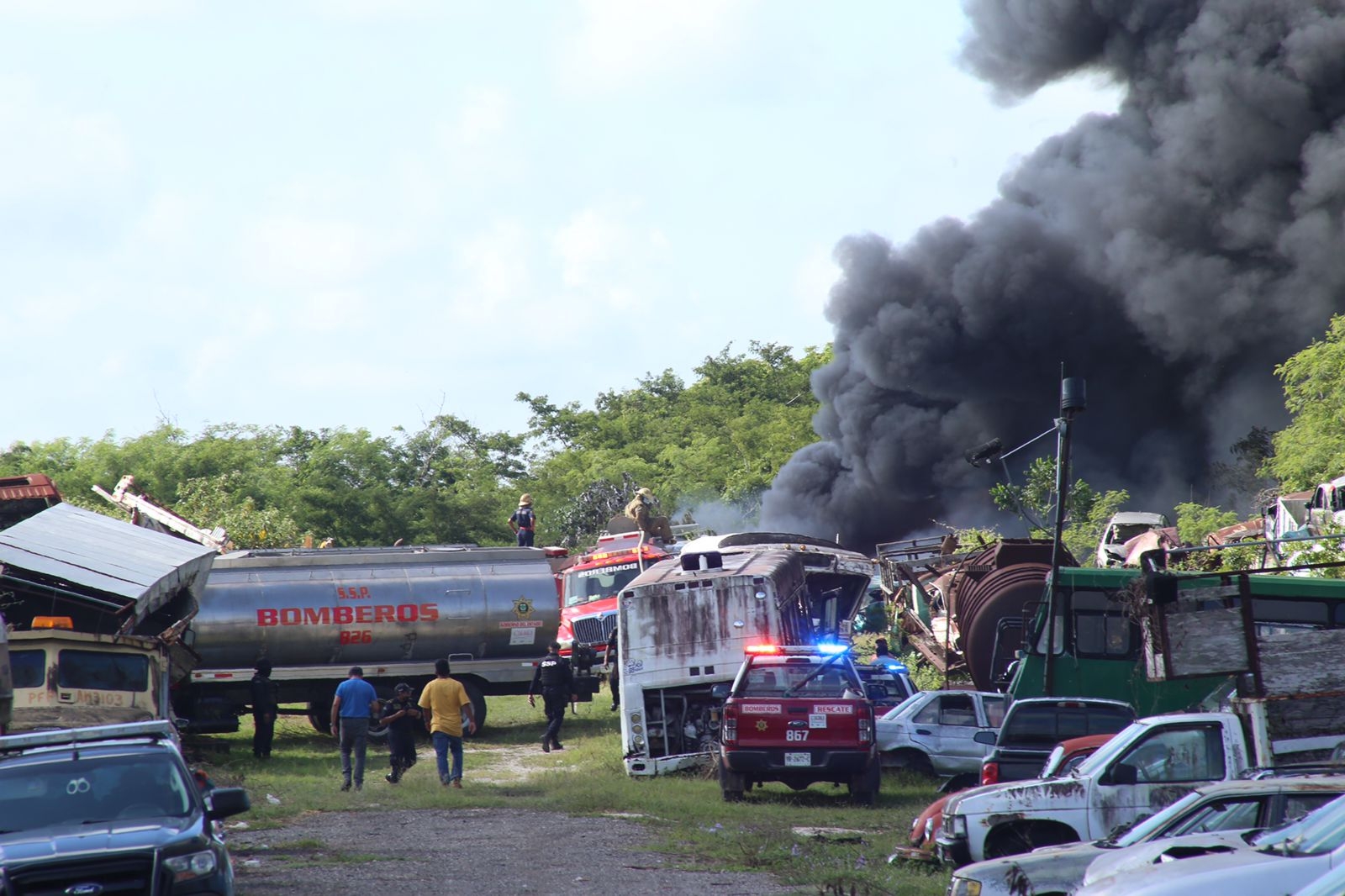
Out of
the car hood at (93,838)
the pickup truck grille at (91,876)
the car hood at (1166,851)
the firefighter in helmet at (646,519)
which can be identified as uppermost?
the firefighter in helmet at (646,519)

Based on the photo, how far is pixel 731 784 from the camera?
15.9 meters

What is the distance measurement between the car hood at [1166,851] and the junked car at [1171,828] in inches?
0.9

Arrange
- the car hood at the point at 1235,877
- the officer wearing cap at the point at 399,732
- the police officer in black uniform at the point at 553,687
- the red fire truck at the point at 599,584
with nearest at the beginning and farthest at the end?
the car hood at the point at 1235,877
the officer wearing cap at the point at 399,732
the police officer in black uniform at the point at 553,687
the red fire truck at the point at 599,584

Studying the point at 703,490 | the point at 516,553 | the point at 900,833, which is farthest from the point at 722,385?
the point at 900,833

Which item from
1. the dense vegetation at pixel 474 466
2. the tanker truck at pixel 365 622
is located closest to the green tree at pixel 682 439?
the dense vegetation at pixel 474 466

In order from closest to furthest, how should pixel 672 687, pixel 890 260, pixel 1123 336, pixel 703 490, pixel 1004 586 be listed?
pixel 672 687
pixel 1004 586
pixel 1123 336
pixel 890 260
pixel 703 490

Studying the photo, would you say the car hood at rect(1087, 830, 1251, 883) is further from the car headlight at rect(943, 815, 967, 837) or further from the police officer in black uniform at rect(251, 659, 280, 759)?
the police officer in black uniform at rect(251, 659, 280, 759)

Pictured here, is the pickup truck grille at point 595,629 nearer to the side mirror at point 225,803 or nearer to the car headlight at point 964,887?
the side mirror at point 225,803

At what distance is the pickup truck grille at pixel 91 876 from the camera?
8.06 meters

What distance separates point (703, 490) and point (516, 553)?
39468 mm

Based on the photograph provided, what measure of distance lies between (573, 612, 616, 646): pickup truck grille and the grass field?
3681mm

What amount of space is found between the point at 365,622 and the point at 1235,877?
17735 millimetres

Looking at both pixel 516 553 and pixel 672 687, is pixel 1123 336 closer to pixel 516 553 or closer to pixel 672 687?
pixel 516 553

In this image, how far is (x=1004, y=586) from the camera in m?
23.8
